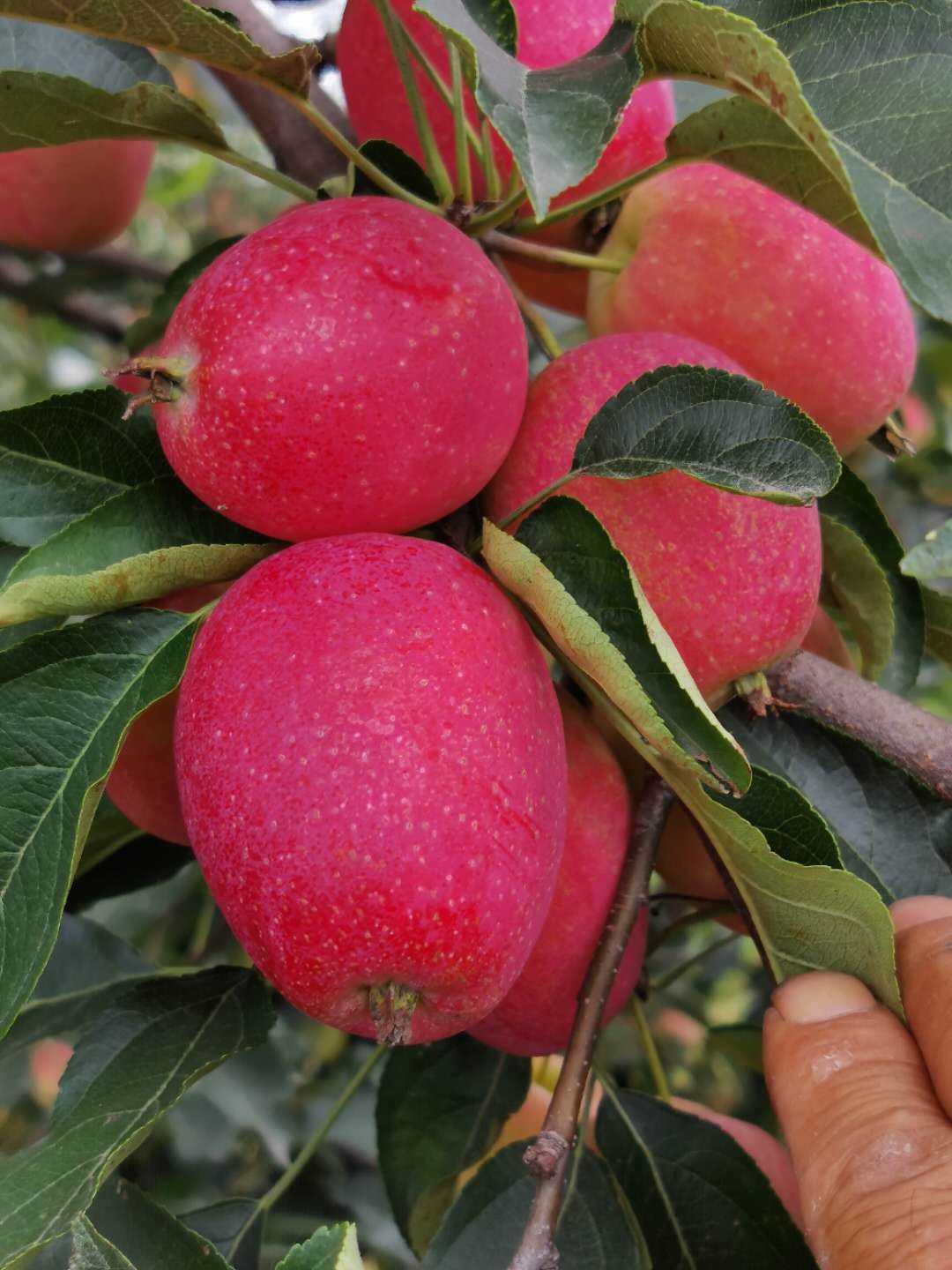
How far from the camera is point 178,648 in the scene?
2.56ft

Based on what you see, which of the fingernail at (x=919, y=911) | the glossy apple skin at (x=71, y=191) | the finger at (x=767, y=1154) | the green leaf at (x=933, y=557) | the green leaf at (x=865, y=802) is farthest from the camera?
the glossy apple skin at (x=71, y=191)

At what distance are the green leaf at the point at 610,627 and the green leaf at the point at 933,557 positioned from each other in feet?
0.47

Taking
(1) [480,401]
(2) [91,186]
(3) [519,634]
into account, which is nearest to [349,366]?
(1) [480,401]

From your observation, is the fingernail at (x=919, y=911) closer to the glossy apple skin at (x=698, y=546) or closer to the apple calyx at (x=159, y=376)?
the glossy apple skin at (x=698, y=546)

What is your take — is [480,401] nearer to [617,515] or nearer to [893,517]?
[617,515]

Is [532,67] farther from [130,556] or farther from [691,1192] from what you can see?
[691,1192]

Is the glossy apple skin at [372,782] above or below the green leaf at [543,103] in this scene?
below

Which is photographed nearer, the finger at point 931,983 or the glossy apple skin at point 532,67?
the finger at point 931,983

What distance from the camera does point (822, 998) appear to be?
786mm

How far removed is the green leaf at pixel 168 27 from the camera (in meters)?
0.73

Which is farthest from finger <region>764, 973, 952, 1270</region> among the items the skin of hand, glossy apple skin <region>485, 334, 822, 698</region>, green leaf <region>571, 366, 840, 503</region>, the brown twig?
green leaf <region>571, 366, 840, 503</region>

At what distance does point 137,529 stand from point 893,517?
1.60 metres

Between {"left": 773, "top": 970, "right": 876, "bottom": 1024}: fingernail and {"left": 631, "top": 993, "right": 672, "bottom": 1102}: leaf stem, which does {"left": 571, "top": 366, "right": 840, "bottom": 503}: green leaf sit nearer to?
{"left": 773, "top": 970, "right": 876, "bottom": 1024}: fingernail

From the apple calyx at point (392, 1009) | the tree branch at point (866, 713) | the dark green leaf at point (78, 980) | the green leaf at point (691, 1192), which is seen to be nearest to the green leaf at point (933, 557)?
the tree branch at point (866, 713)
